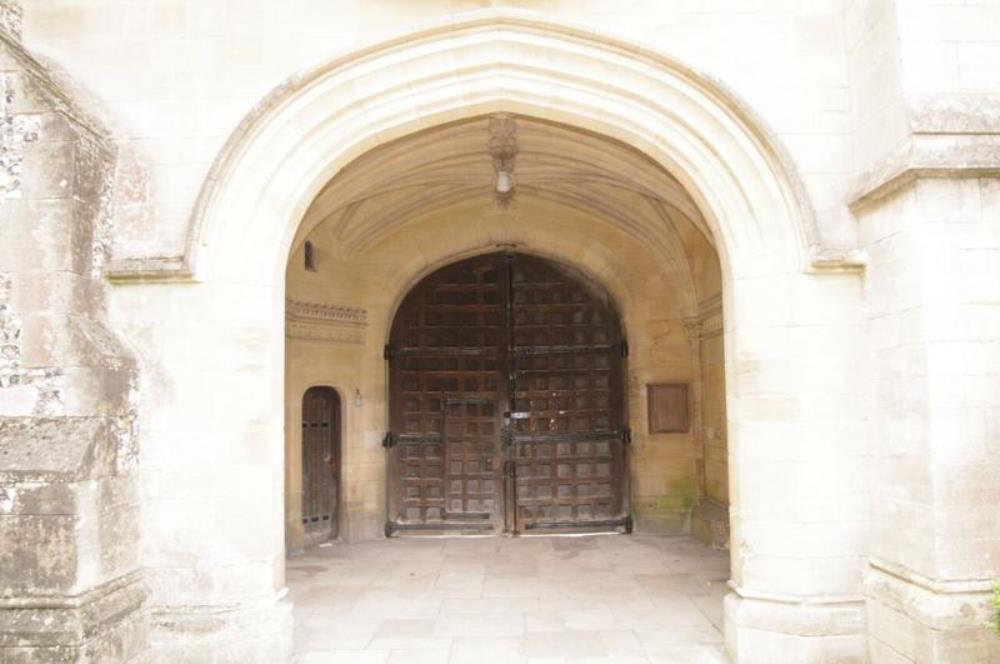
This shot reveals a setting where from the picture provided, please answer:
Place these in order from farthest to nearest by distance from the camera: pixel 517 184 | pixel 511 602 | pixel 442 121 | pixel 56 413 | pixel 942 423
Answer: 1. pixel 517 184
2. pixel 511 602
3. pixel 442 121
4. pixel 56 413
5. pixel 942 423

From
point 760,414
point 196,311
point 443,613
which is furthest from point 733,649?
point 196,311

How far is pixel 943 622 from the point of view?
331cm

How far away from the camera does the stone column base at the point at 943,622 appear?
10.8 ft

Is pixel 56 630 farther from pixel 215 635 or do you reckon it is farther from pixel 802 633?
pixel 802 633

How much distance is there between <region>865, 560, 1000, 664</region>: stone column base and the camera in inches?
130

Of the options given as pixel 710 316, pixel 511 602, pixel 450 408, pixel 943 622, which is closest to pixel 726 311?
pixel 943 622

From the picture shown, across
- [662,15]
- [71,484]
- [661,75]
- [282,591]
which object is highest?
[662,15]

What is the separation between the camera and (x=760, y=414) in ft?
13.1

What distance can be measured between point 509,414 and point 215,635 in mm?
4482

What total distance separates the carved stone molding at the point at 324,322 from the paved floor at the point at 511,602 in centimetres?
208

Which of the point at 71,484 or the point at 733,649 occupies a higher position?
the point at 71,484

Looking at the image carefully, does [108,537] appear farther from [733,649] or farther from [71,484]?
[733,649]

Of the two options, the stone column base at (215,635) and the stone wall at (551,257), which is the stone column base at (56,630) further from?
the stone wall at (551,257)

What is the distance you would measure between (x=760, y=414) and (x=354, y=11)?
3167 millimetres
